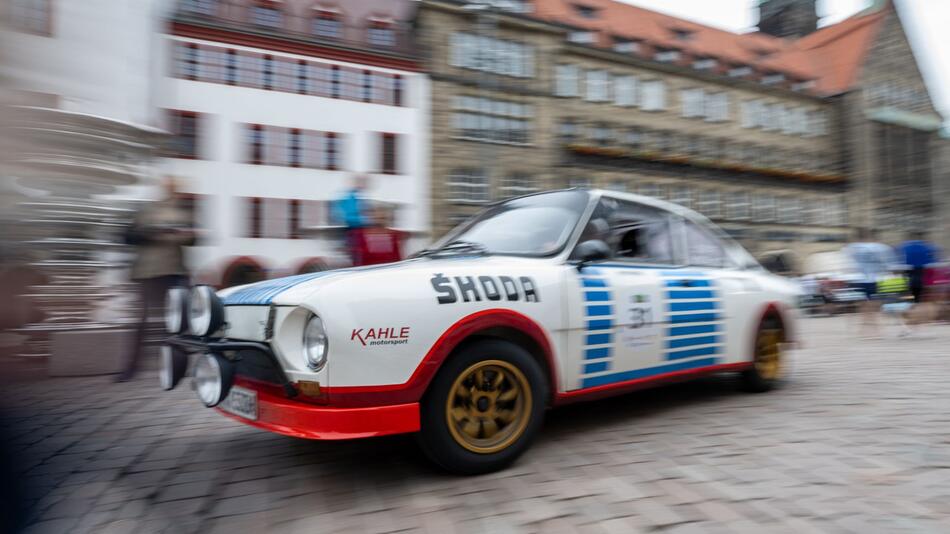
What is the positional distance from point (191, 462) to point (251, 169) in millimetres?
23199

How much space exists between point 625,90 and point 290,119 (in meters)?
19.9

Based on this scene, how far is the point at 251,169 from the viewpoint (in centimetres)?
2481

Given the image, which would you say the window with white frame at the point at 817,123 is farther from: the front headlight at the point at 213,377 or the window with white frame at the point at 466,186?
the front headlight at the point at 213,377

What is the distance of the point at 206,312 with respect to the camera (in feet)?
9.66

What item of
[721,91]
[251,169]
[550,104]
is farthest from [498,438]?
[721,91]

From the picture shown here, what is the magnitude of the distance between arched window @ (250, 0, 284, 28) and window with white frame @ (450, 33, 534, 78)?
7709 mm

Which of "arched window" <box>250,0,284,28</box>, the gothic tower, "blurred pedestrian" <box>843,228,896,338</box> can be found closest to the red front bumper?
"blurred pedestrian" <box>843,228,896,338</box>

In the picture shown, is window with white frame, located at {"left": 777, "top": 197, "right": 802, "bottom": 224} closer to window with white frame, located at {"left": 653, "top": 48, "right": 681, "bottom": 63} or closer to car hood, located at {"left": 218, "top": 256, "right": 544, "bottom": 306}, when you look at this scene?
window with white frame, located at {"left": 653, "top": 48, "right": 681, "bottom": 63}

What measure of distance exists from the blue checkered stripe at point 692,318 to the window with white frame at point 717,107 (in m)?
38.6

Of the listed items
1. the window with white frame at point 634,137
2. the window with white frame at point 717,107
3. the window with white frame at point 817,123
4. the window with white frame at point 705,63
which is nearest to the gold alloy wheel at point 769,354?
the window with white frame at point 634,137

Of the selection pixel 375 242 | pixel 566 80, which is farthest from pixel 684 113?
pixel 375 242

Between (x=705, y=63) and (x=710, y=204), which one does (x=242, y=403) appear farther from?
(x=705, y=63)

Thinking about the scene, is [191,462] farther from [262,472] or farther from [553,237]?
[553,237]

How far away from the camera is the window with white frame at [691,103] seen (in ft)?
126
